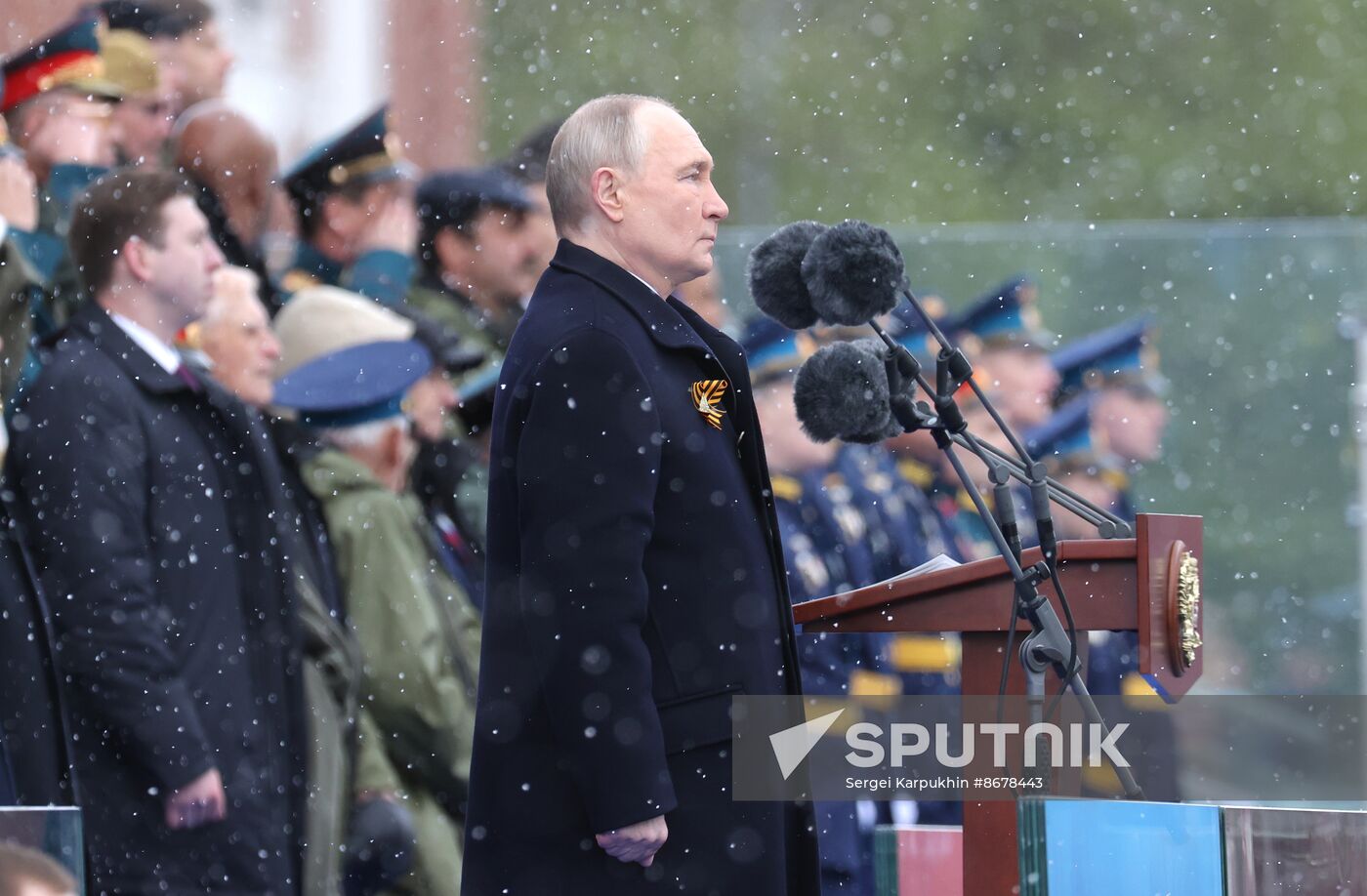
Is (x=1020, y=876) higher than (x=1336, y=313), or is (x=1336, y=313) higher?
(x=1336, y=313)

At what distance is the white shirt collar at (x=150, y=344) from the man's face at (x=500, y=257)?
1495mm

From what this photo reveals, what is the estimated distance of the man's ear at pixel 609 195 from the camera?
8.91 feet

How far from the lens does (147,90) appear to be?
5.20 metres

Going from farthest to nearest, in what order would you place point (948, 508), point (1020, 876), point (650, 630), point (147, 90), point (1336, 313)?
point (1336, 313)
point (948, 508)
point (147, 90)
point (650, 630)
point (1020, 876)

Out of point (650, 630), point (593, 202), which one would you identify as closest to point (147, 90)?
point (593, 202)

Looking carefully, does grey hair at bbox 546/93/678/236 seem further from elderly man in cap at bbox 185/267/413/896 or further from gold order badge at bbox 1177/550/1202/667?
elderly man in cap at bbox 185/267/413/896

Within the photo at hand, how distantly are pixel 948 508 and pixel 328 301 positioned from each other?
2382mm

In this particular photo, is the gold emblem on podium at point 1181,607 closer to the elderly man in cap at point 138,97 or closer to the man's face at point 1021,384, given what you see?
the elderly man in cap at point 138,97

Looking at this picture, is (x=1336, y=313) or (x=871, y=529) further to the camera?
(x=1336, y=313)

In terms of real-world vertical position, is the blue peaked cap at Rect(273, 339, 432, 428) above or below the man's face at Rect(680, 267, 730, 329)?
below

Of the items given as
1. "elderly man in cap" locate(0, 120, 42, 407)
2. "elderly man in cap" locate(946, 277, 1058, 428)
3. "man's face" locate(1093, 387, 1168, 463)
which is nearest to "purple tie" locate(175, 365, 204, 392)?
"elderly man in cap" locate(0, 120, 42, 407)

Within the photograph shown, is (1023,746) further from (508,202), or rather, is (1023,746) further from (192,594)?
(508,202)

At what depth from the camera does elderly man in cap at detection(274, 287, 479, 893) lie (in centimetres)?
476

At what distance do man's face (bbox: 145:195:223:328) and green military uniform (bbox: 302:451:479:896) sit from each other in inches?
24.4
